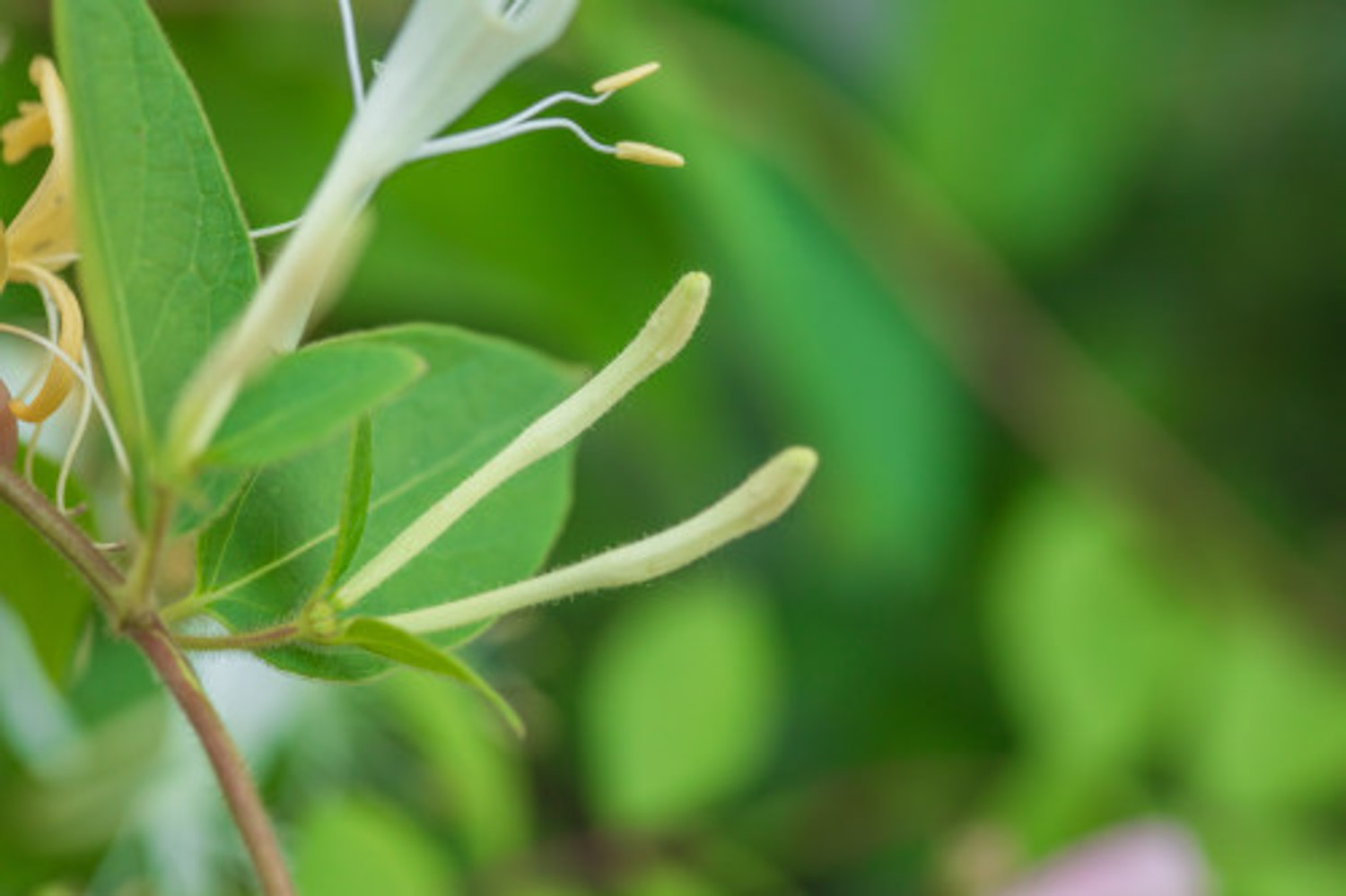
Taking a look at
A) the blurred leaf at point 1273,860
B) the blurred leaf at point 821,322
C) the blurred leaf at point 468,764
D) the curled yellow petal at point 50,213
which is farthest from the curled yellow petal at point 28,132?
the blurred leaf at point 1273,860

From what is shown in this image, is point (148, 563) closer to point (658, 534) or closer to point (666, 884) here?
point (658, 534)

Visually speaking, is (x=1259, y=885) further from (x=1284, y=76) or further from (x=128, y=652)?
Answer: (x=1284, y=76)

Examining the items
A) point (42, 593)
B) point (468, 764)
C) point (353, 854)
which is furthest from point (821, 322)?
point (42, 593)

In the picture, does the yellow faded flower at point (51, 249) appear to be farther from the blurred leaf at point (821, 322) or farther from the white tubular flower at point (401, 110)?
the blurred leaf at point (821, 322)

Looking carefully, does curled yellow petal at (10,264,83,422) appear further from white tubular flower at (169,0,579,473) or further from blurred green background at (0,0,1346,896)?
blurred green background at (0,0,1346,896)

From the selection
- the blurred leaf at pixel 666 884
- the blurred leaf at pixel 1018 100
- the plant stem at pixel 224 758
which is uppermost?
the blurred leaf at pixel 1018 100
